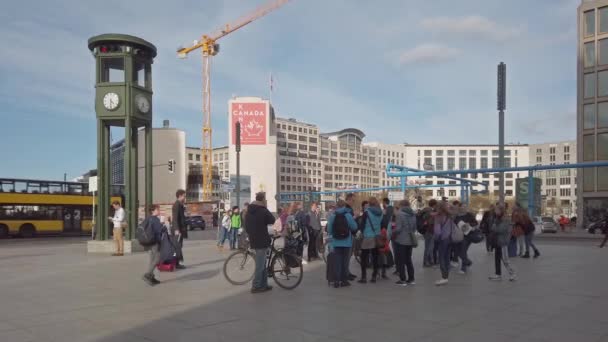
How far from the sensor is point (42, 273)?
1233 centimetres

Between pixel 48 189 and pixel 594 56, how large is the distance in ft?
177

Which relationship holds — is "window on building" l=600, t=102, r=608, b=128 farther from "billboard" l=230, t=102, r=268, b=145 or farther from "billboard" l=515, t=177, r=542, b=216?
"billboard" l=230, t=102, r=268, b=145

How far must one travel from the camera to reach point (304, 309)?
777cm

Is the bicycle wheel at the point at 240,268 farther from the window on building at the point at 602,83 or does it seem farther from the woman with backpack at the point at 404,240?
the window on building at the point at 602,83

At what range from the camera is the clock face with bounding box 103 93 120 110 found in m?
17.5

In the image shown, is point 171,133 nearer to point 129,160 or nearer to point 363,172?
point 363,172

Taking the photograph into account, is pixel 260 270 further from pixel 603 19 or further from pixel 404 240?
pixel 603 19

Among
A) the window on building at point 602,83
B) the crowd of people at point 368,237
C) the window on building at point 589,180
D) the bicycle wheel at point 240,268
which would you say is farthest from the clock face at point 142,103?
the window on building at point 602,83

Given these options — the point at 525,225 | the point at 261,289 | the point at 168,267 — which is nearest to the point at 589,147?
the point at 525,225

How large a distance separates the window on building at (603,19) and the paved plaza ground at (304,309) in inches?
2086

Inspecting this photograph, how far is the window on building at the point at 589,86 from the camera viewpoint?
55631mm

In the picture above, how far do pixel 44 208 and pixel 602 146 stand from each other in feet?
173

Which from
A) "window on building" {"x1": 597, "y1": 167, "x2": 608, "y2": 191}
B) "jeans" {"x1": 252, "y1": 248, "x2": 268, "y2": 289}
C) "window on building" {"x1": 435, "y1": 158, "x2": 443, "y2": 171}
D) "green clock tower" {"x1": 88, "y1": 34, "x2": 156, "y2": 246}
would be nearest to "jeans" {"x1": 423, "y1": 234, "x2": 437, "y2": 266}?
"jeans" {"x1": 252, "y1": 248, "x2": 268, "y2": 289}

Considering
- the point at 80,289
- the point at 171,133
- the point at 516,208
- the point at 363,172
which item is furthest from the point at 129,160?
the point at 363,172
